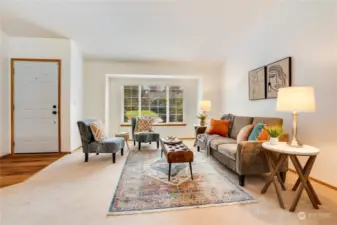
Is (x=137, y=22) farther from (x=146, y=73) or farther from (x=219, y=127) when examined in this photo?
(x=219, y=127)

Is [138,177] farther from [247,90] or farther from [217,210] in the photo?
[247,90]

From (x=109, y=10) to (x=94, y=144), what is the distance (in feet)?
8.24

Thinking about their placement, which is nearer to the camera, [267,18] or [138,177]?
[138,177]

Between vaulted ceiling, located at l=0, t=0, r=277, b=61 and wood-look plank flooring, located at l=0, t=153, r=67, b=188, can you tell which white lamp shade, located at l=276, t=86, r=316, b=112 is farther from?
wood-look plank flooring, located at l=0, t=153, r=67, b=188

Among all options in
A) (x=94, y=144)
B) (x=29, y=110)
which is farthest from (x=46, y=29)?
(x=94, y=144)

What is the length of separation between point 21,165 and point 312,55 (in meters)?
5.07

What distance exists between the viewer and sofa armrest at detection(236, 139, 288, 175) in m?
2.42

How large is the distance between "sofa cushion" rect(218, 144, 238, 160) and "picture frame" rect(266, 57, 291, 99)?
1495mm

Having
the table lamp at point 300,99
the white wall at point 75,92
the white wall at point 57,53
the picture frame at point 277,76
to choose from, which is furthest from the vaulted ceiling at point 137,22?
the table lamp at point 300,99

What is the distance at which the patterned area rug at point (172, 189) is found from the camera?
6.40 feet

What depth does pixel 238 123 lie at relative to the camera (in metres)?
3.85

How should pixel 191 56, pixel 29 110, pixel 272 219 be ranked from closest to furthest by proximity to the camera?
pixel 272 219 < pixel 29 110 < pixel 191 56

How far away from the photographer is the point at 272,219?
171 centimetres

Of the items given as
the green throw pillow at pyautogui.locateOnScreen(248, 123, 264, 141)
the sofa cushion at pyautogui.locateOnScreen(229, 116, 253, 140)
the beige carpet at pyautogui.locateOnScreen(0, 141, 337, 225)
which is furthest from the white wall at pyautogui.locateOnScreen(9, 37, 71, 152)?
the green throw pillow at pyautogui.locateOnScreen(248, 123, 264, 141)
